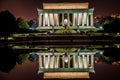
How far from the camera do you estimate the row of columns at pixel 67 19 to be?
22753 millimetres

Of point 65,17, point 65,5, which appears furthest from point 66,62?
point 65,17

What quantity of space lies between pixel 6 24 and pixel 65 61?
28.7ft

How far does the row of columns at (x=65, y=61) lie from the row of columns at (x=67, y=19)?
12391mm

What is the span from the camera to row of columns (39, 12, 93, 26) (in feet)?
74.6

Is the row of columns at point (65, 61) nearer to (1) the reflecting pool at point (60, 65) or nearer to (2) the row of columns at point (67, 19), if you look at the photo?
(1) the reflecting pool at point (60, 65)

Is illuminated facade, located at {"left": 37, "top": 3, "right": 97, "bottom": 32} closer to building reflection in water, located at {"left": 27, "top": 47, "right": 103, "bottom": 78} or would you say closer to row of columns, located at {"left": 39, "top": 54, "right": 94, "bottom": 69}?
building reflection in water, located at {"left": 27, "top": 47, "right": 103, "bottom": 78}

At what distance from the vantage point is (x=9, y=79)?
7012mm

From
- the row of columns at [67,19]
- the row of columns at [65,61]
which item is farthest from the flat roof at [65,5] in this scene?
the row of columns at [65,61]

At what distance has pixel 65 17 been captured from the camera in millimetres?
23609

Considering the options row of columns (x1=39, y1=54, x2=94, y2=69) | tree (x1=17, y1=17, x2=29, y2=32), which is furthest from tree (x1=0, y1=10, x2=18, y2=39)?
row of columns (x1=39, y1=54, x2=94, y2=69)

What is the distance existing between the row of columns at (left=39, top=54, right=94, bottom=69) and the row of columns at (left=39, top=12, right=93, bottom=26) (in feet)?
40.7

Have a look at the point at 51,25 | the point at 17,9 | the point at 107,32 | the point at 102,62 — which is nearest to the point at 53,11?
the point at 51,25

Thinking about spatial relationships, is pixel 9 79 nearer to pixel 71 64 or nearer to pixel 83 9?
pixel 71 64

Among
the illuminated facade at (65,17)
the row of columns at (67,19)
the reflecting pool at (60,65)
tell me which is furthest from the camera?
the row of columns at (67,19)
